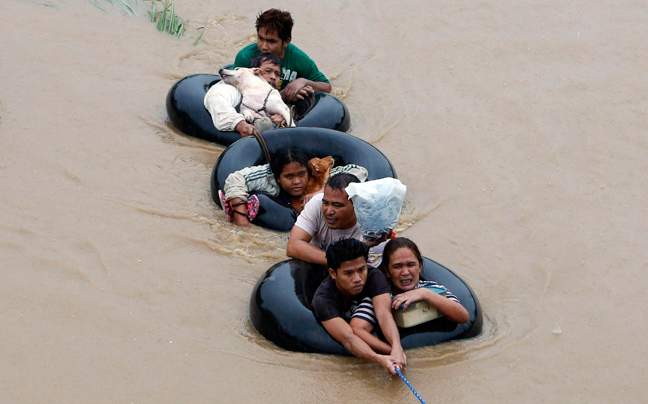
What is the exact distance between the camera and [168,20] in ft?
31.3

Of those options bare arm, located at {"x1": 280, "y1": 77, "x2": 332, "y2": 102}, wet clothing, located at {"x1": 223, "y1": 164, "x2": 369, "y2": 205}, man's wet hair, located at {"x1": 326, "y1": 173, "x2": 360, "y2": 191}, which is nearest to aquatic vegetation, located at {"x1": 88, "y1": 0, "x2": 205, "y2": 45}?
bare arm, located at {"x1": 280, "y1": 77, "x2": 332, "y2": 102}

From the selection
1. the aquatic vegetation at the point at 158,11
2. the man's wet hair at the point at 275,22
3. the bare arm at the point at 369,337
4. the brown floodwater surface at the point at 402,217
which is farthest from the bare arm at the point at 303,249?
the aquatic vegetation at the point at 158,11

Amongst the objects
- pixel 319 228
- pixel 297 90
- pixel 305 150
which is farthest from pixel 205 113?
pixel 319 228

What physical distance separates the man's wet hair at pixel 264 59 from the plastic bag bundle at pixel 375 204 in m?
2.62

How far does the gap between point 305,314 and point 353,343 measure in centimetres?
36

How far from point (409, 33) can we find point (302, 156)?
4558 millimetres

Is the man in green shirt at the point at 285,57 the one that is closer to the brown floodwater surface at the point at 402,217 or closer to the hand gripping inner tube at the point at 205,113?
the hand gripping inner tube at the point at 205,113

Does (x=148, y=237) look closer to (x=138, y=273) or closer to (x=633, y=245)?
(x=138, y=273)

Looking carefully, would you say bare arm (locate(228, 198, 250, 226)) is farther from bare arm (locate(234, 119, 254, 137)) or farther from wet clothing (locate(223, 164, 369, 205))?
bare arm (locate(234, 119, 254, 137))

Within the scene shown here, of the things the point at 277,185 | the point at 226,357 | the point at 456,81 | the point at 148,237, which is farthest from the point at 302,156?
the point at 456,81

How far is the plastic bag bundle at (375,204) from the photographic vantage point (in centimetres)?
481

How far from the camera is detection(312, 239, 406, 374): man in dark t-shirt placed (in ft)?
14.4

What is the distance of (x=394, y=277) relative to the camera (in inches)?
186

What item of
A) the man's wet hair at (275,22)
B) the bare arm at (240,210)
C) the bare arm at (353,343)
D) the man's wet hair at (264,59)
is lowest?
the bare arm at (240,210)
